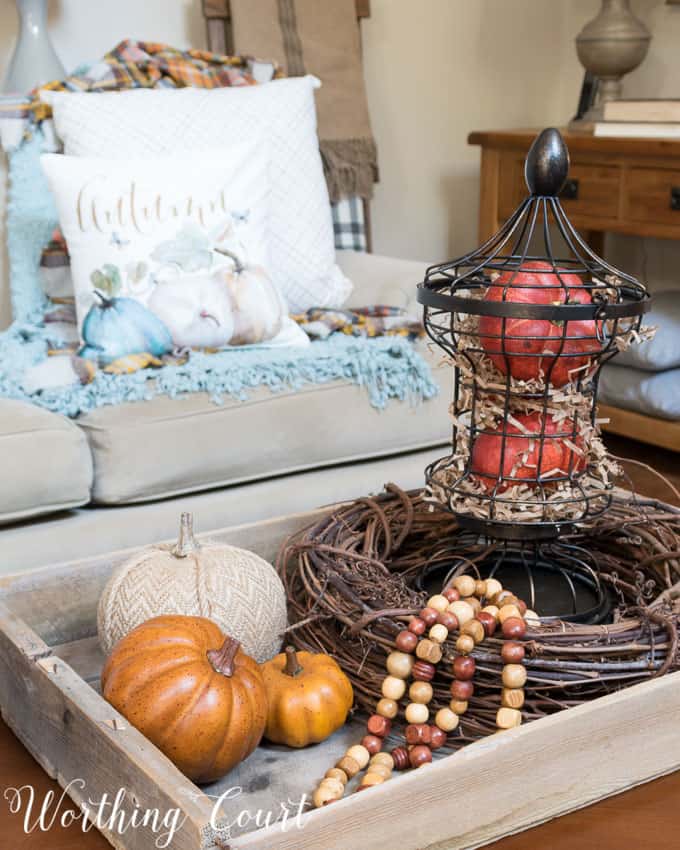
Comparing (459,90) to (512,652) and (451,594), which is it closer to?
(451,594)

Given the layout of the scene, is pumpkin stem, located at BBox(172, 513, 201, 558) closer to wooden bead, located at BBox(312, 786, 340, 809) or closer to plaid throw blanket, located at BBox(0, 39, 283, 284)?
wooden bead, located at BBox(312, 786, 340, 809)

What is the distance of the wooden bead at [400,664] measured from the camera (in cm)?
113

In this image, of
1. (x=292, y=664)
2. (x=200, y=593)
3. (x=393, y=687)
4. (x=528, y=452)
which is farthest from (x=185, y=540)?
(x=528, y=452)

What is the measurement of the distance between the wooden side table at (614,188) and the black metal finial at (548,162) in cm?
127

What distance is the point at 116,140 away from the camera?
2043mm

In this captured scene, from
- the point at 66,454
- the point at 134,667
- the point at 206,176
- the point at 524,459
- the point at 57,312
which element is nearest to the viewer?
the point at 134,667

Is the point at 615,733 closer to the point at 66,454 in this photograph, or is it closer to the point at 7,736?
the point at 7,736

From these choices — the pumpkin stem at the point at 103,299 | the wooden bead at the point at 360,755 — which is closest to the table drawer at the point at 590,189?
the pumpkin stem at the point at 103,299

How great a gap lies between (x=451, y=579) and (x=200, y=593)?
30 centimetres

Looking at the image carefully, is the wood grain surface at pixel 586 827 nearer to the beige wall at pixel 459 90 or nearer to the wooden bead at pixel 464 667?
the wooden bead at pixel 464 667

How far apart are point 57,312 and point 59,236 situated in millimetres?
151

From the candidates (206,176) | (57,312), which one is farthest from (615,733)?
(57,312)

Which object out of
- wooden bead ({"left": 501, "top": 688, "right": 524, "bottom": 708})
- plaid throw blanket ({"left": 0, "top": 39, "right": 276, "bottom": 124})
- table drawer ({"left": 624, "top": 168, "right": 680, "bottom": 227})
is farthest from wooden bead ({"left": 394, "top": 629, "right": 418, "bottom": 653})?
table drawer ({"left": 624, "top": 168, "right": 680, "bottom": 227})

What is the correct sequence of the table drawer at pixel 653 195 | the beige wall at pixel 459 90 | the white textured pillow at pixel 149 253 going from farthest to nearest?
the beige wall at pixel 459 90 < the table drawer at pixel 653 195 < the white textured pillow at pixel 149 253
